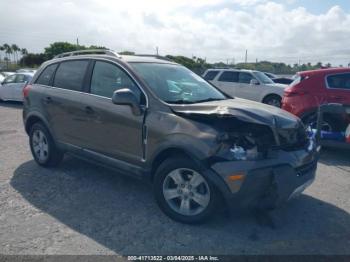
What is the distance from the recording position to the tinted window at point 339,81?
692cm

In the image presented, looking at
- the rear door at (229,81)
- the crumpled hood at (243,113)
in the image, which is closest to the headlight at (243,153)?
the crumpled hood at (243,113)

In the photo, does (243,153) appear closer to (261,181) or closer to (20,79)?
(261,181)

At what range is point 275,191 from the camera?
330 centimetres

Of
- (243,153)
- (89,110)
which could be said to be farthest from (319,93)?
(89,110)

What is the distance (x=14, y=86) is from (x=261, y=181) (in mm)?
13651

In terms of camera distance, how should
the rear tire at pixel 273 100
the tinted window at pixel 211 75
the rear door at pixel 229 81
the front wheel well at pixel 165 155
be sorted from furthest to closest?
the tinted window at pixel 211 75
the rear door at pixel 229 81
the rear tire at pixel 273 100
the front wheel well at pixel 165 155

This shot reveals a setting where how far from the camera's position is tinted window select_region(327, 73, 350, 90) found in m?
6.92

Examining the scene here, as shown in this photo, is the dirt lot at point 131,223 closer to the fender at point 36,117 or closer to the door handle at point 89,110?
the fender at point 36,117

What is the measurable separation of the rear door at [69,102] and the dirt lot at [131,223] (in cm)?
70

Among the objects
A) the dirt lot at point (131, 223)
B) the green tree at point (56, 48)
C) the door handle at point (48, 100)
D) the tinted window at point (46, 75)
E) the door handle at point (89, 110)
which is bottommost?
the dirt lot at point (131, 223)

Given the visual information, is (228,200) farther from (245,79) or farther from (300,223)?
(245,79)

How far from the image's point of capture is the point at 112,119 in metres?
4.17

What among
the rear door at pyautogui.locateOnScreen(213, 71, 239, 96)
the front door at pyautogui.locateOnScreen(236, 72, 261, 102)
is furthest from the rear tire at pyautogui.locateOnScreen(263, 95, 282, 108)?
the rear door at pyautogui.locateOnScreen(213, 71, 239, 96)

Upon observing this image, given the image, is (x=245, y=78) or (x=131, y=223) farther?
(x=245, y=78)
